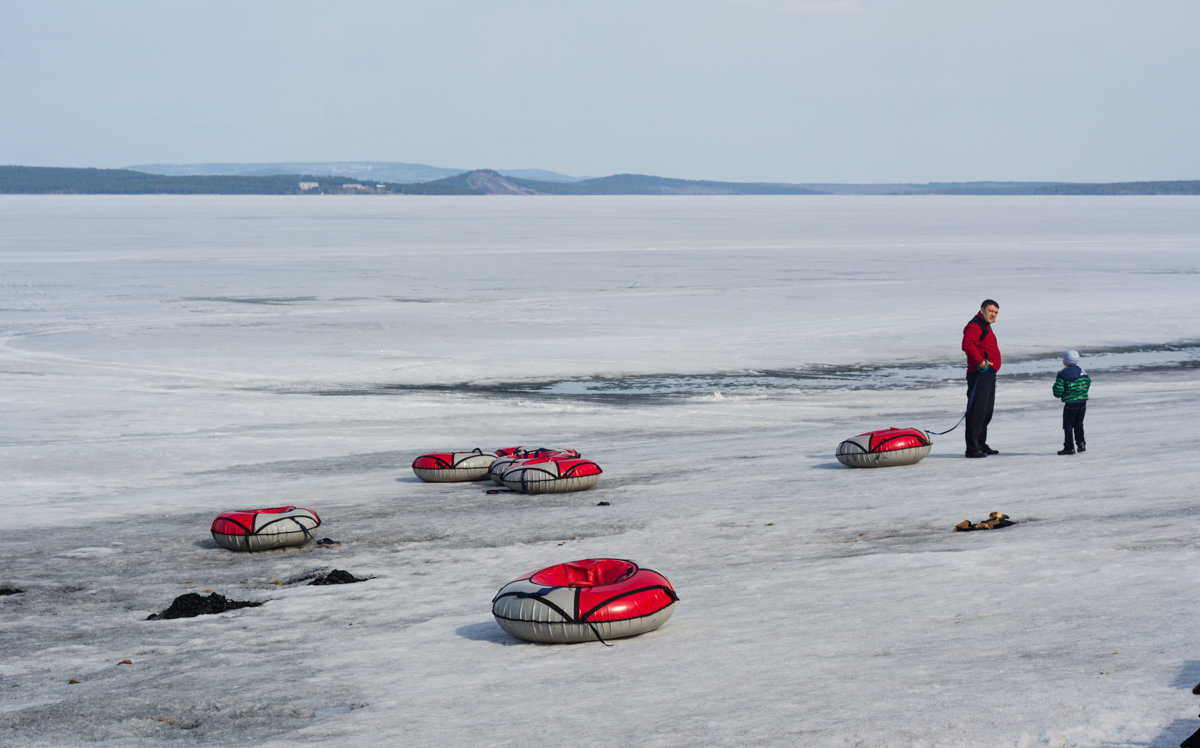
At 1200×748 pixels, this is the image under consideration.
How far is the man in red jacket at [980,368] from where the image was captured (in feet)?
48.5

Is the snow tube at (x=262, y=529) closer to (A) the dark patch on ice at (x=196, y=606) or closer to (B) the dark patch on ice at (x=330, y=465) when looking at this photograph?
(A) the dark patch on ice at (x=196, y=606)

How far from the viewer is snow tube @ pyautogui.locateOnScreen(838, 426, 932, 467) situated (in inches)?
598

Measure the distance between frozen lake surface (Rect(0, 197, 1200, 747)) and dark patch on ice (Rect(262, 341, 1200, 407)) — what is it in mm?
143

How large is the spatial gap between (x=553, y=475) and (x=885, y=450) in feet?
13.6

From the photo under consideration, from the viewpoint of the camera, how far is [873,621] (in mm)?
8750

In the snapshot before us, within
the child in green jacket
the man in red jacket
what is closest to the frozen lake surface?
the man in red jacket

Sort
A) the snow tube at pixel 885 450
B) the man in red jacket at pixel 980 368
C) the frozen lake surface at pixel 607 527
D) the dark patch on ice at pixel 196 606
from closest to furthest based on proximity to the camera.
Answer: the frozen lake surface at pixel 607 527, the dark patch on ice at pixel 196 606, the man in red jacket at pixel 980 368, the snow tube at pixel 885 450

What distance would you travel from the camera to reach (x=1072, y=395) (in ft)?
48.3

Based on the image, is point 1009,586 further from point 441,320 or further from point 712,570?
point 441,320

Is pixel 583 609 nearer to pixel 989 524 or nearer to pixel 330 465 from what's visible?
pixel 989 524

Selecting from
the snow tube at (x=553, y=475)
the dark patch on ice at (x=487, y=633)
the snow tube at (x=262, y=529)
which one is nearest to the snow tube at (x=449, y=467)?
the snow tube at (x=553, y=475)

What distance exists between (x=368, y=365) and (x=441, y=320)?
24.7 ft

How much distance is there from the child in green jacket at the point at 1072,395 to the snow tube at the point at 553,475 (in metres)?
5.59

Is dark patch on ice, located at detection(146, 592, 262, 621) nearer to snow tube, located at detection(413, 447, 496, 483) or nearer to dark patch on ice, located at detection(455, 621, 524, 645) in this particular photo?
dark patch on ice, located at detection(455, 621, 524, 645)
